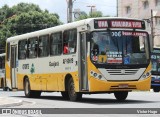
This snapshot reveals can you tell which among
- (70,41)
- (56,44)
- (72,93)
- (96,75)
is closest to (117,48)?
(96,75)

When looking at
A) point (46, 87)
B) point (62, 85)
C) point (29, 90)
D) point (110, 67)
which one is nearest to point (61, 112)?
point (110, 67)

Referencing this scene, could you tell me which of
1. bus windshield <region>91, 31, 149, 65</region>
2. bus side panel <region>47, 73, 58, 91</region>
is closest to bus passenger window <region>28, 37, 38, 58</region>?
bus side panel <region>47, 73, 58, 91</region>

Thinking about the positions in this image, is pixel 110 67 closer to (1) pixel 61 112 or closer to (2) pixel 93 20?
(2) pixel 93 20

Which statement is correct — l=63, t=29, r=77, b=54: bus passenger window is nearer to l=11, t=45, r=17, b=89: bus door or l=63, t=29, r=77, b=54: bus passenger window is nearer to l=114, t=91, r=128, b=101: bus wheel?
l=114, t=91, r=128, b=101: bus wheel

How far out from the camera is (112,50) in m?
21.3

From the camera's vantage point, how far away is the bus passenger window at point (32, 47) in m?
27.0

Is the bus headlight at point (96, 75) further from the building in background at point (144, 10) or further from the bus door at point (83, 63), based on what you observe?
the building in background at point (144, 10)

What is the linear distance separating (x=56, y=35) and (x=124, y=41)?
403 centimetres

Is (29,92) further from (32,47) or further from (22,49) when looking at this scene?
(32,47)

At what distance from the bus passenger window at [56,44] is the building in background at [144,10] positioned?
48199 millimetres

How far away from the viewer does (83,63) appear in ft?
72.0

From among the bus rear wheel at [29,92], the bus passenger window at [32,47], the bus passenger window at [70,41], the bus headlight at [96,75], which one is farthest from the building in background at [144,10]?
the bus headlight at [96,75]

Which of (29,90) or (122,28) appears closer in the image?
(122,28)

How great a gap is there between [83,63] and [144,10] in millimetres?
56702
